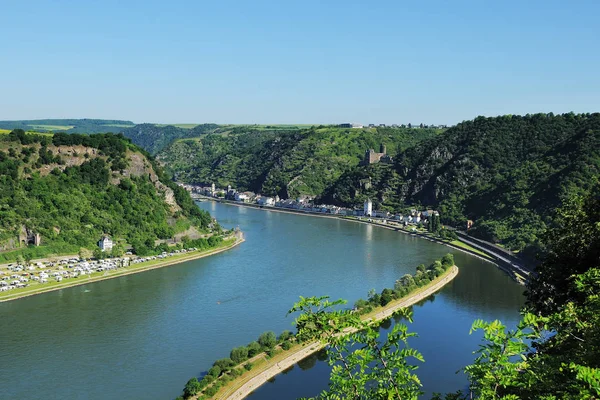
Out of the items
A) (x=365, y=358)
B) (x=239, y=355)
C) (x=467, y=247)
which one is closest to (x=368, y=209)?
(x=467, y=247)

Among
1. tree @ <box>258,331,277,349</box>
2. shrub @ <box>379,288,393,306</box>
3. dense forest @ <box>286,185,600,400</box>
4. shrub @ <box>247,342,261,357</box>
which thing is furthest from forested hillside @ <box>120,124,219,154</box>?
dense forest @ <box>286,185,600,400</box>

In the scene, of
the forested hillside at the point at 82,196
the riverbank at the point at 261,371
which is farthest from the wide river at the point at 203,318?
the forested hillside at the point at 82,196

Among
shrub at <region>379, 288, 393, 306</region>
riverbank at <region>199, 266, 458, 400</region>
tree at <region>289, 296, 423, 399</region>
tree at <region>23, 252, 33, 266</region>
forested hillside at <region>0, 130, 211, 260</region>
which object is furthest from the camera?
forested hillside at <region>0, 130, 211, 260</region>

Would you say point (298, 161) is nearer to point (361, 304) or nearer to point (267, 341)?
point (361, 304)

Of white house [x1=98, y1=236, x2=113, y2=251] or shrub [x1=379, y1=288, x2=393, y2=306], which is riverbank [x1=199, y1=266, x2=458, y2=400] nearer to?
shrub [x1=379, y1=288, x2=393, y2=306]

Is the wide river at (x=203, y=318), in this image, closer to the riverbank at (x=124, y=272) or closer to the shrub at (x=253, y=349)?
the riverbank at (x=124, y=272)
